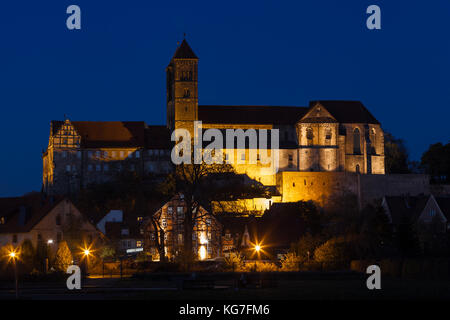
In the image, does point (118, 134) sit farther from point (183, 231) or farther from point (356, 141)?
point (183, 231)

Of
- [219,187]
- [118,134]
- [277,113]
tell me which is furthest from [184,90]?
[219,187]

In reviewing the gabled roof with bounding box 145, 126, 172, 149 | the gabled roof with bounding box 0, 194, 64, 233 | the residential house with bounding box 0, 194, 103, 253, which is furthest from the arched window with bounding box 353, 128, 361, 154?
the gabled roof with bounding box 0, 194, 64, 233

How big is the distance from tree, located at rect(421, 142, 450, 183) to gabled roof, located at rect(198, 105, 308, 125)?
18157 millimetres

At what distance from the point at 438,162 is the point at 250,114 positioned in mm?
26254

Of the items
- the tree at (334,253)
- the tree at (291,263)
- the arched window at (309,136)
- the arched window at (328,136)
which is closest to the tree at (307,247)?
the tree at (291,263)

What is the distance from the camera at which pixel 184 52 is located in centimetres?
11081

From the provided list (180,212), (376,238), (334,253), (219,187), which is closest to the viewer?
(334,253)

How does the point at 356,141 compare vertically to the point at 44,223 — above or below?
above

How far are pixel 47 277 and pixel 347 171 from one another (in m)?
64.2

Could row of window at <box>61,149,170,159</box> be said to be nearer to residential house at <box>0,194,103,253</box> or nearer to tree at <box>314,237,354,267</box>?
residential house at <box>0,194,103,253</box>
